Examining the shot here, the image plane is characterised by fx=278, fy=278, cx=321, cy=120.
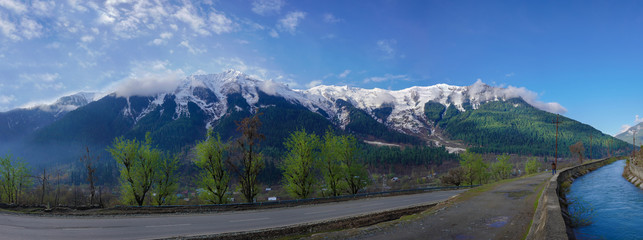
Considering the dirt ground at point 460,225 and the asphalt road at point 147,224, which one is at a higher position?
the dirt ground at point 460,225

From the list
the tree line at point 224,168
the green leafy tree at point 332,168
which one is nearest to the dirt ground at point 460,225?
the green leafy tree at point 332,168

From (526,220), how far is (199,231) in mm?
19805

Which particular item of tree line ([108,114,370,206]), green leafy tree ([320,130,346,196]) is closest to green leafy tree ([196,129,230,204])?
tree line ([108,114,370,206])

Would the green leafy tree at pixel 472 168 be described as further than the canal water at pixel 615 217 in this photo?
Yes

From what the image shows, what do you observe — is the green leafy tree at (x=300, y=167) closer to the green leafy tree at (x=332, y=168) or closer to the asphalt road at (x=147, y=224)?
the green leafy tree at (x=332, y=168)

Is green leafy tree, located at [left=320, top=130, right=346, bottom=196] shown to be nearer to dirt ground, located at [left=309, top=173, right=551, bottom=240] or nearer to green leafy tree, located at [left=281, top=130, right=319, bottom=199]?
green leafy tree, located at [left=281, top=130, right=319, bottom=199]

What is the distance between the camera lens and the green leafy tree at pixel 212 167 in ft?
136

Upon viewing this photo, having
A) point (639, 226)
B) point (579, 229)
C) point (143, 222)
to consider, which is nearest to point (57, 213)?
point (143, 222)

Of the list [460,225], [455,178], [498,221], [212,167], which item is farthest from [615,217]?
[455,178]

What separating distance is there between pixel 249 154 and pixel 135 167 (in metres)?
18.5

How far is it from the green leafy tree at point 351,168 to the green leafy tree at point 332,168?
2.44 feet

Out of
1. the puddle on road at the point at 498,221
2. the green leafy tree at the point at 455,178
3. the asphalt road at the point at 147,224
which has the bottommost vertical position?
the green leafy tree at the point at 455,178

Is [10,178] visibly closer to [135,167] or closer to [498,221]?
[135,167]

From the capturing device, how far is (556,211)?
39.8 ft
